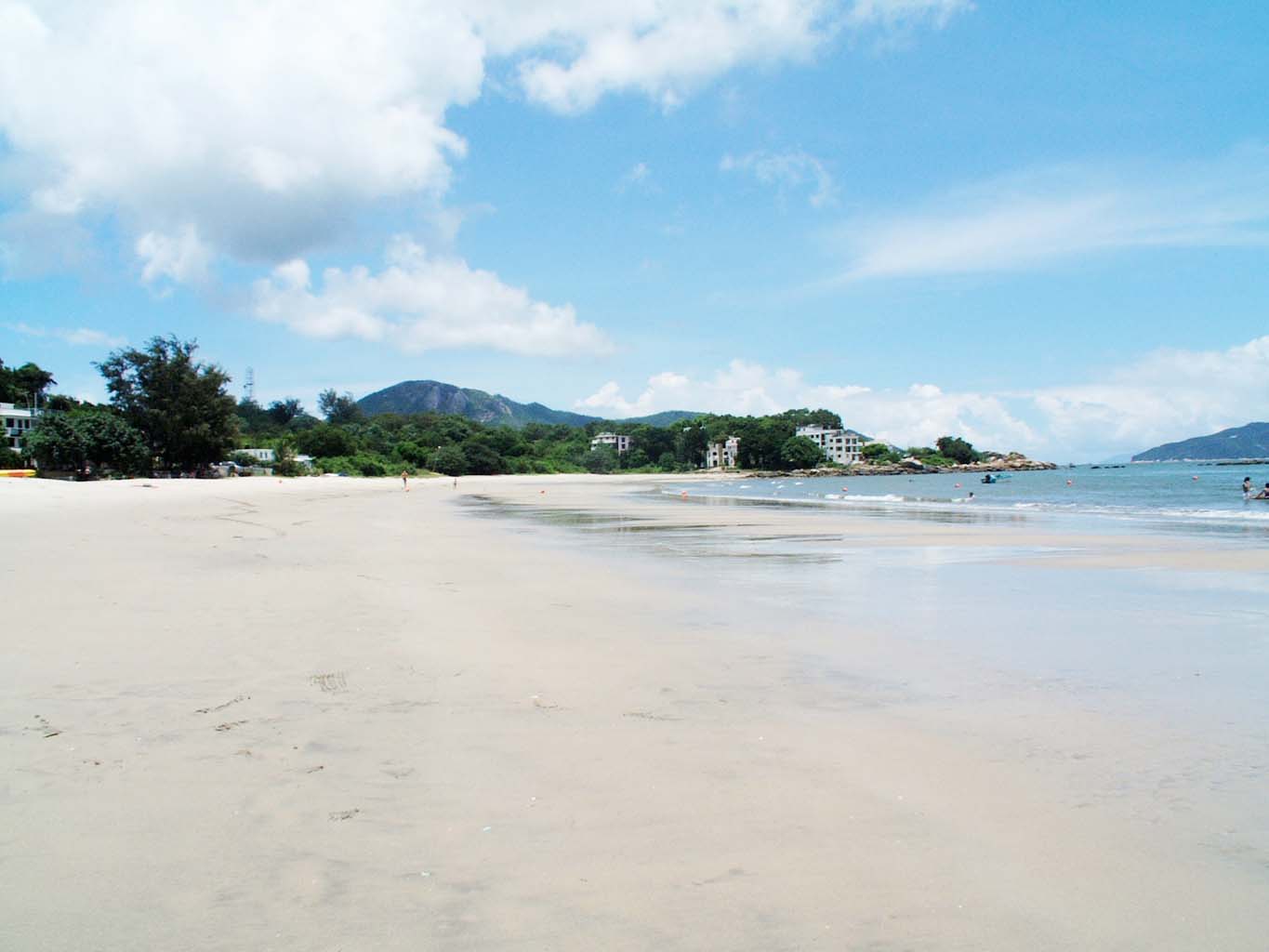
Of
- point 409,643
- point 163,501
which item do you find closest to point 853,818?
point 409,643

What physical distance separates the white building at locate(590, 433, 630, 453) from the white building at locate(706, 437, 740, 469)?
1847cm

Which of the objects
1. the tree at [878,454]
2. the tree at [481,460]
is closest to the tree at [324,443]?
the tree at [481,460]

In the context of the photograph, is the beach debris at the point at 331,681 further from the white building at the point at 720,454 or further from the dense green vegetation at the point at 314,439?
the white building at the point at 720,454

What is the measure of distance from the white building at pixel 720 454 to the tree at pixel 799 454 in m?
12.1

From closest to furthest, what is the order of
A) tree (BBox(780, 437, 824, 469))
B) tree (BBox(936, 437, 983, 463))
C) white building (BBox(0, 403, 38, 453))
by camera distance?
white building (BBox(0, 403, 38, 453)), tree (BBox(780, 437, 824, 469)), tree (BBox(936, 437, 983, 463))

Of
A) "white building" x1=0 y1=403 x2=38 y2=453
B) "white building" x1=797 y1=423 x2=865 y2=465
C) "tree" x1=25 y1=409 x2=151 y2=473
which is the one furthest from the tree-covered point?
"tree" x1=25 y1=409 x2=151 y2=473

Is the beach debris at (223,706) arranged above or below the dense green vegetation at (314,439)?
below

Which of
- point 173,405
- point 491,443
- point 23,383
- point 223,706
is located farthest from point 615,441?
point 223,706

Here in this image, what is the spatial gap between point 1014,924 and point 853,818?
36.7 inches

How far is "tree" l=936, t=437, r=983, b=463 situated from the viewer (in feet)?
629

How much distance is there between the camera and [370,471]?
84562 mm

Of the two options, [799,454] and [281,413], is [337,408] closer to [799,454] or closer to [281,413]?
[281,413]

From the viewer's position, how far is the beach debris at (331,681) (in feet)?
19.2

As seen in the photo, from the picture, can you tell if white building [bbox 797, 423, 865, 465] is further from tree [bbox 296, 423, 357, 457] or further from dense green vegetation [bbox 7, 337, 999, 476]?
tree [bbox 296, 423, 357, 457]
